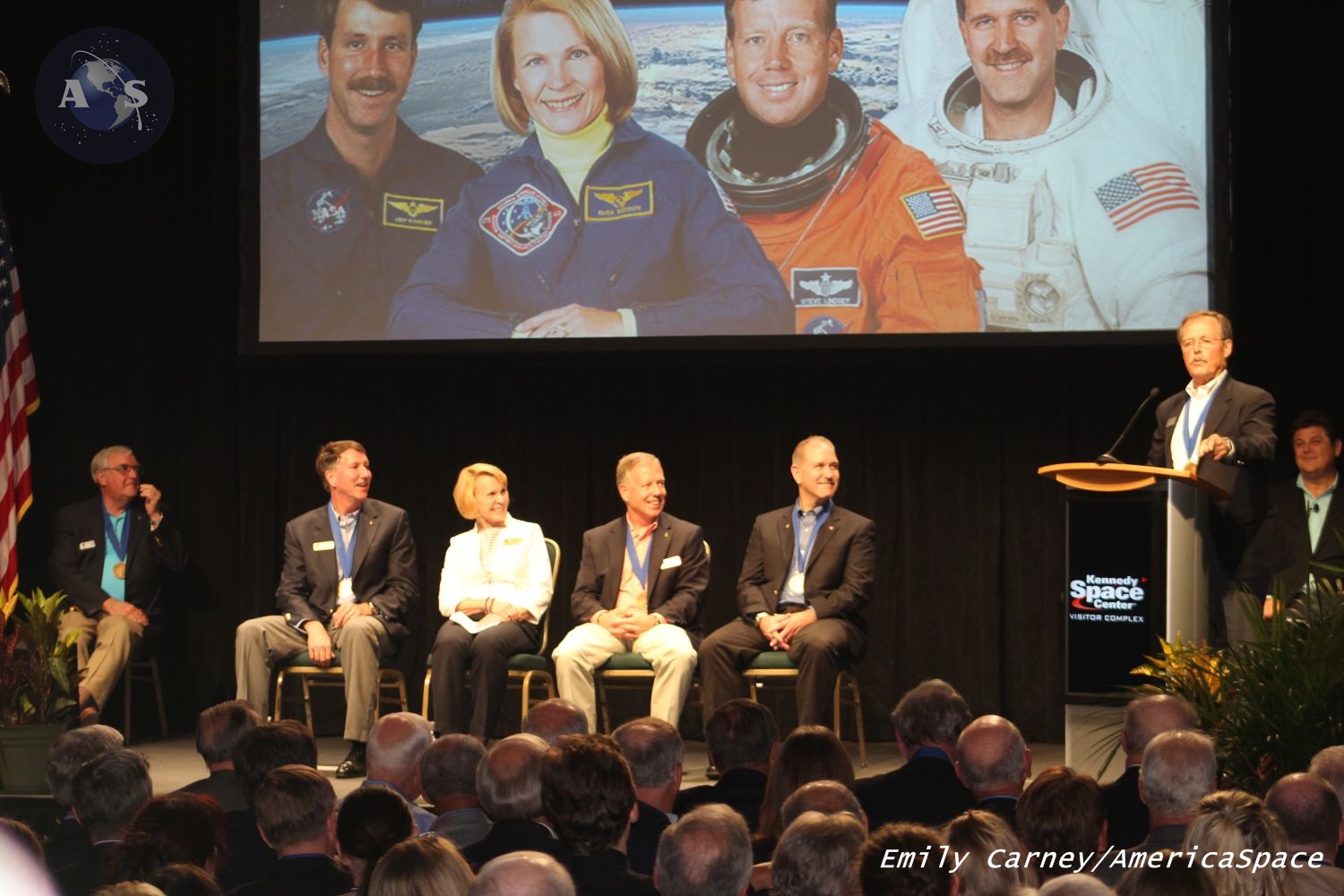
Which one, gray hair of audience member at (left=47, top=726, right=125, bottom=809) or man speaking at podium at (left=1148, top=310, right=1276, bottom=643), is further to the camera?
man speaking at podium at (left=1148, top=310, right=1276, bottom=643)

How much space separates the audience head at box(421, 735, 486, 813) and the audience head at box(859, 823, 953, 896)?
1.27 m

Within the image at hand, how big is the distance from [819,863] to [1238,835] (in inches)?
26.4

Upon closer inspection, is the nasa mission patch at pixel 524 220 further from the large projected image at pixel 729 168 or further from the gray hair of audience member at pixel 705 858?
the gray hair of audience member at pixel 705 858

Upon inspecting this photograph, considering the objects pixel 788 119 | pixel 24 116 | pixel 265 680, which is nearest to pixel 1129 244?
pixel 788 119

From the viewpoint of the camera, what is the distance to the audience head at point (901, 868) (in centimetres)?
242

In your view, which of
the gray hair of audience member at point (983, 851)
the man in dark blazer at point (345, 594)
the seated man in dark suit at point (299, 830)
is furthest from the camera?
the man in dark blazer at point (345, 594)

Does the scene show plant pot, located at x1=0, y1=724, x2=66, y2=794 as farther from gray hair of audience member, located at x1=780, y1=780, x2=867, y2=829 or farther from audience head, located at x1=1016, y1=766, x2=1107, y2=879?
audience head, located at x1=1016, y1=766, x2=1107, y2=879

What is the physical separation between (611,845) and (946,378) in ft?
15.4

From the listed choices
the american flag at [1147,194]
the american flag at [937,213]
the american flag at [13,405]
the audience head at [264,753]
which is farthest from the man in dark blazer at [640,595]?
the american flag at [13,405]

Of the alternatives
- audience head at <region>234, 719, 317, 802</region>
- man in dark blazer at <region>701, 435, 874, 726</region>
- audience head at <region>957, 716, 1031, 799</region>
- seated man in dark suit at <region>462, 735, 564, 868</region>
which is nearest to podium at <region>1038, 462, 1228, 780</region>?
man in dark blazer at <region>701, 435, 874, 726</region>

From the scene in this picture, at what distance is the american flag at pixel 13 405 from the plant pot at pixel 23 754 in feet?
4.76

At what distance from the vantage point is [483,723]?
6.26 m

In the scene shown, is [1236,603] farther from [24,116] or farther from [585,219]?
[24,116]

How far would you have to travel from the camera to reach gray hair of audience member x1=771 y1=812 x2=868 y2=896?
2553 mm
